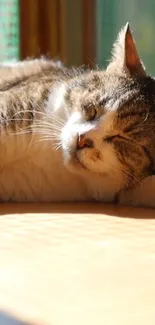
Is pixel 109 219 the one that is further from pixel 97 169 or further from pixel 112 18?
pixel 112 18

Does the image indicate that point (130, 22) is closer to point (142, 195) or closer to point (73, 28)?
point (73, 28)

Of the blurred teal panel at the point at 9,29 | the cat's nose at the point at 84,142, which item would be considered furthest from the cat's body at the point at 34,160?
the blurred teal panel at the point at 9,29

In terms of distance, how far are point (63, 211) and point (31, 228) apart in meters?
0.20

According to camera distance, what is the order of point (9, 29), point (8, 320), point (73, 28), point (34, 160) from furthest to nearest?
point (73, 28) → point (9, 29) → point (34, 160) → point (8, 320)

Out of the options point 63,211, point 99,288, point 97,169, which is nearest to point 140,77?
point 97,169

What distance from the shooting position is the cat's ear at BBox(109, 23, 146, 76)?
4.89 feet

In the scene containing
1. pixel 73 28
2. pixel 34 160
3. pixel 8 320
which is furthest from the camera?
pixel 73 28

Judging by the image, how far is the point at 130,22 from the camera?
3154mm

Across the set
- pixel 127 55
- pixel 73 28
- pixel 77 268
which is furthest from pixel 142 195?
pixel 73 28

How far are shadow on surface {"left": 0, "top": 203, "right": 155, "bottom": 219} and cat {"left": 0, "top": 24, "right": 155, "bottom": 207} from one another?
0.05m

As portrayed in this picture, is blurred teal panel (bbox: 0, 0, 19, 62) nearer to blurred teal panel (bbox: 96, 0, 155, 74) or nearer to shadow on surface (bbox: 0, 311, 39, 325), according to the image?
blurred teal panel (bbox: 96, 0, 155, 74)

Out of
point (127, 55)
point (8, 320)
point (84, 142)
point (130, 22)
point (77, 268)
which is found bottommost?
point (8, 320)

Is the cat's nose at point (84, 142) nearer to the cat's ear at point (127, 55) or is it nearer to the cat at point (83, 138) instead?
the cat at point (83, 138)

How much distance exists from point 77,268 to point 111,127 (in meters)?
0.55
